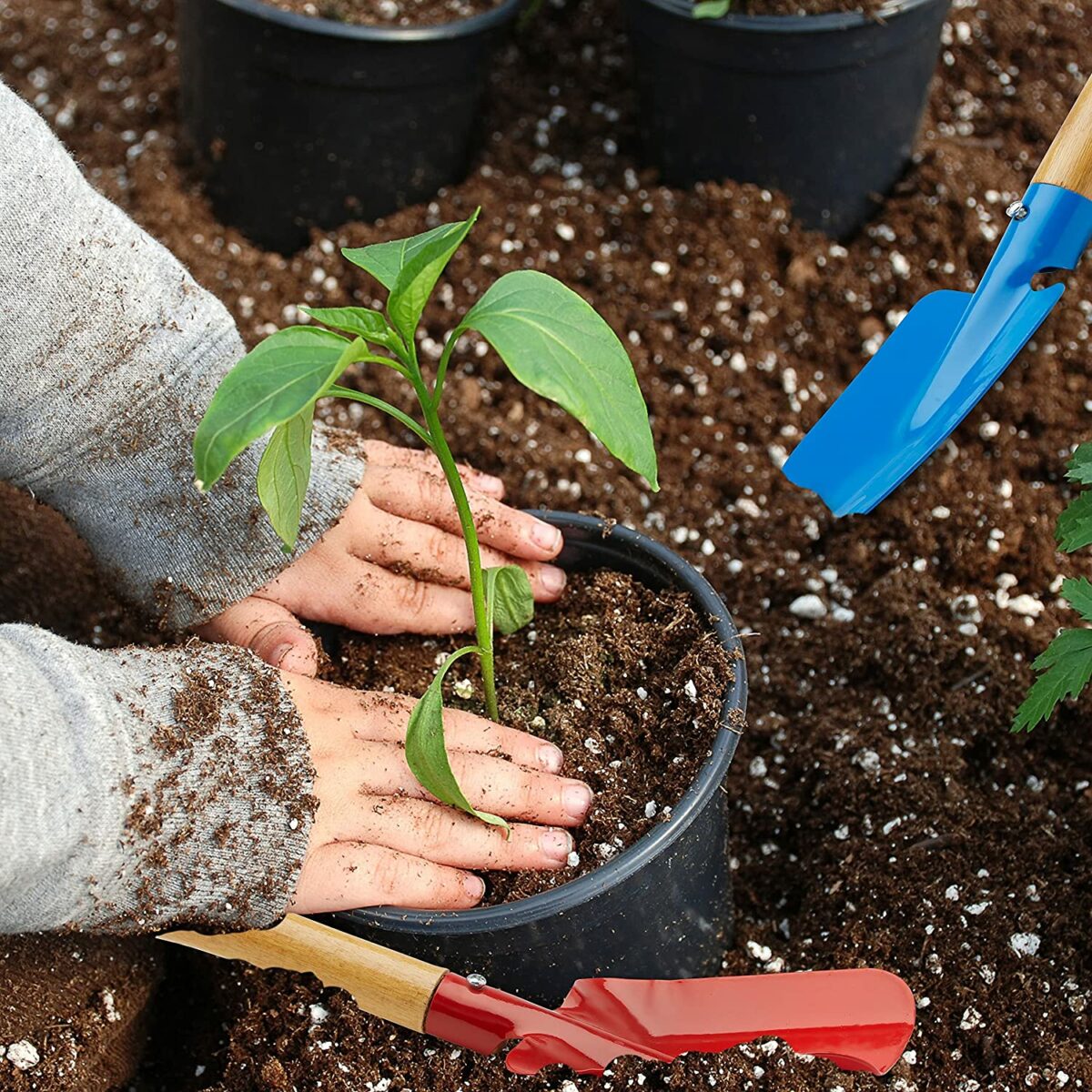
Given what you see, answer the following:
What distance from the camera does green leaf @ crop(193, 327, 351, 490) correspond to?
824 mm

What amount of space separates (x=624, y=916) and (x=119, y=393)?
2.22ft

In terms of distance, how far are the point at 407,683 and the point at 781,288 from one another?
1.00 metres

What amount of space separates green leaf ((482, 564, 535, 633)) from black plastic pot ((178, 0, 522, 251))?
1051 mm

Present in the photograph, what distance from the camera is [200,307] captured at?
4.24 ft

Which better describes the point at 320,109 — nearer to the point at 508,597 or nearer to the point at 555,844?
the point at 508,597

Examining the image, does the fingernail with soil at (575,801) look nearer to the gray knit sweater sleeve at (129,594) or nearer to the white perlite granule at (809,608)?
the gray knit sweater sleeve at (129,594)

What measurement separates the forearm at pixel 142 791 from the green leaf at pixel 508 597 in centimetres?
22

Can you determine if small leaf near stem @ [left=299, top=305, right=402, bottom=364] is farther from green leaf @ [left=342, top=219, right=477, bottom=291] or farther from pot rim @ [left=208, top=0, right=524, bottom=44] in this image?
pot rim @ [left=208, top=0, right=524, bottom=44]

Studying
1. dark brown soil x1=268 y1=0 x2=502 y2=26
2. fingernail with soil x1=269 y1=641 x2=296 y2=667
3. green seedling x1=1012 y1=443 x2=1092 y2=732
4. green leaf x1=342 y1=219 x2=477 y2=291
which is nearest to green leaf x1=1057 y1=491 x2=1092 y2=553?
green seedling x1=1012 y1=443 x2=1092 y2=732

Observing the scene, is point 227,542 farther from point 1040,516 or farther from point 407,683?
point 1040,516

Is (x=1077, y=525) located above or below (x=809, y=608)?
above

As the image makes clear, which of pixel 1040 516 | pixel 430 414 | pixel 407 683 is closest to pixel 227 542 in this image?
pixel 407 683

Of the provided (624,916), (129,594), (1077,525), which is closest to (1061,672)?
(1077,525)

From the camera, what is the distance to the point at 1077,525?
118 cm
